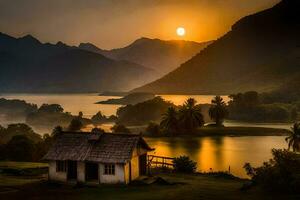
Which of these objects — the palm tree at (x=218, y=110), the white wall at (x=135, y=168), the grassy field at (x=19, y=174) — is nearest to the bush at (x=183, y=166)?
the white wall at (x=135, y=168)

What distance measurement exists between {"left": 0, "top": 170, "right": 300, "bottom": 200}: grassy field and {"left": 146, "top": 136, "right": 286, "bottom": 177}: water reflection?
Result: 2543cm

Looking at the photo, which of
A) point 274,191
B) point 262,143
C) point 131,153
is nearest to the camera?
point 274,191

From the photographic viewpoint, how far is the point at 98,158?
152ft

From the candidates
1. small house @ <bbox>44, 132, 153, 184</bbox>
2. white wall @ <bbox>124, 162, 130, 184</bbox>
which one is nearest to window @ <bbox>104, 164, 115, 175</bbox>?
small house @ <bbox>44, 132, 153, 184</bbox>

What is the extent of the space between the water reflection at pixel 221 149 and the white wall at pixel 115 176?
26.8 metres

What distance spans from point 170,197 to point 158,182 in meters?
8.74

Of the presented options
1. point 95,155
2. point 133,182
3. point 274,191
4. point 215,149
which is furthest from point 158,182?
point 215,149

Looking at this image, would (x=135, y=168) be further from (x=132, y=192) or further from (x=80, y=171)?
(x=132, y=192)

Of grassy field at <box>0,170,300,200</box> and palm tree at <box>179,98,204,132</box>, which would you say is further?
palm tree at <box>179,98,204,132</box>

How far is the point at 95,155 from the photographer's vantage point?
153ft

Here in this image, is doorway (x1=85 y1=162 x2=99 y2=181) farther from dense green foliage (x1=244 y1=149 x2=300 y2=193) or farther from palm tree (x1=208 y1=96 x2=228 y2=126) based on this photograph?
palm tree (x1=208 y1=96 x2=228 y2=126)

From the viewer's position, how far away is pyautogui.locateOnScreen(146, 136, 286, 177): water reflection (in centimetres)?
7850

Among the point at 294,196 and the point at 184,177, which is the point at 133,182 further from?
the point at 294,196

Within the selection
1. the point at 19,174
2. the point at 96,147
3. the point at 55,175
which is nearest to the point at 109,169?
the point at 96,147
